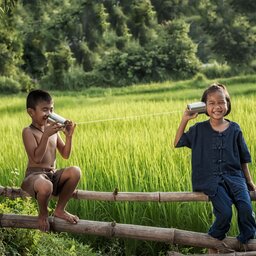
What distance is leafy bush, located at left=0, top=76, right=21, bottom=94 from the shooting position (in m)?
20.1

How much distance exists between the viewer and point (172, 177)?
512cm

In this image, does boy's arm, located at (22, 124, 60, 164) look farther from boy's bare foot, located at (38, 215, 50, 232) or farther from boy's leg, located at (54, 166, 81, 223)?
boy's bare foot, located at (38, 215, 50, 232)

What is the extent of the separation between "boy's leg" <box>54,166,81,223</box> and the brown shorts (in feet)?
0.09

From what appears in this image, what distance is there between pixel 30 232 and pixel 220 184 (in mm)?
1222

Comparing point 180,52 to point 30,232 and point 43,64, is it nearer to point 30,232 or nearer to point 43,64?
point 43,64

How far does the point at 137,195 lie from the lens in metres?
3.81

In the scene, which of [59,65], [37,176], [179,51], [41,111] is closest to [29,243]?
[37,176]

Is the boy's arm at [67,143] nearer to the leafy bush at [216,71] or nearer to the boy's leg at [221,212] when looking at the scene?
the boy's leg at [221,212]

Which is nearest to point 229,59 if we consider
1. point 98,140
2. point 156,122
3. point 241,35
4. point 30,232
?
point 241,35

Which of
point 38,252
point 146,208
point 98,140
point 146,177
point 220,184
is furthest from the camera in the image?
point 98,140

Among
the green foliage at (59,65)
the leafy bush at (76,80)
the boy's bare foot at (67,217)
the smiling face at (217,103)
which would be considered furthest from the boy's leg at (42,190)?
the green foliage at (59,65)

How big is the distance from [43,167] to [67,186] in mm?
163

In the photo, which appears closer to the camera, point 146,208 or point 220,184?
point 220,184

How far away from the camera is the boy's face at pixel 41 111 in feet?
11.9
